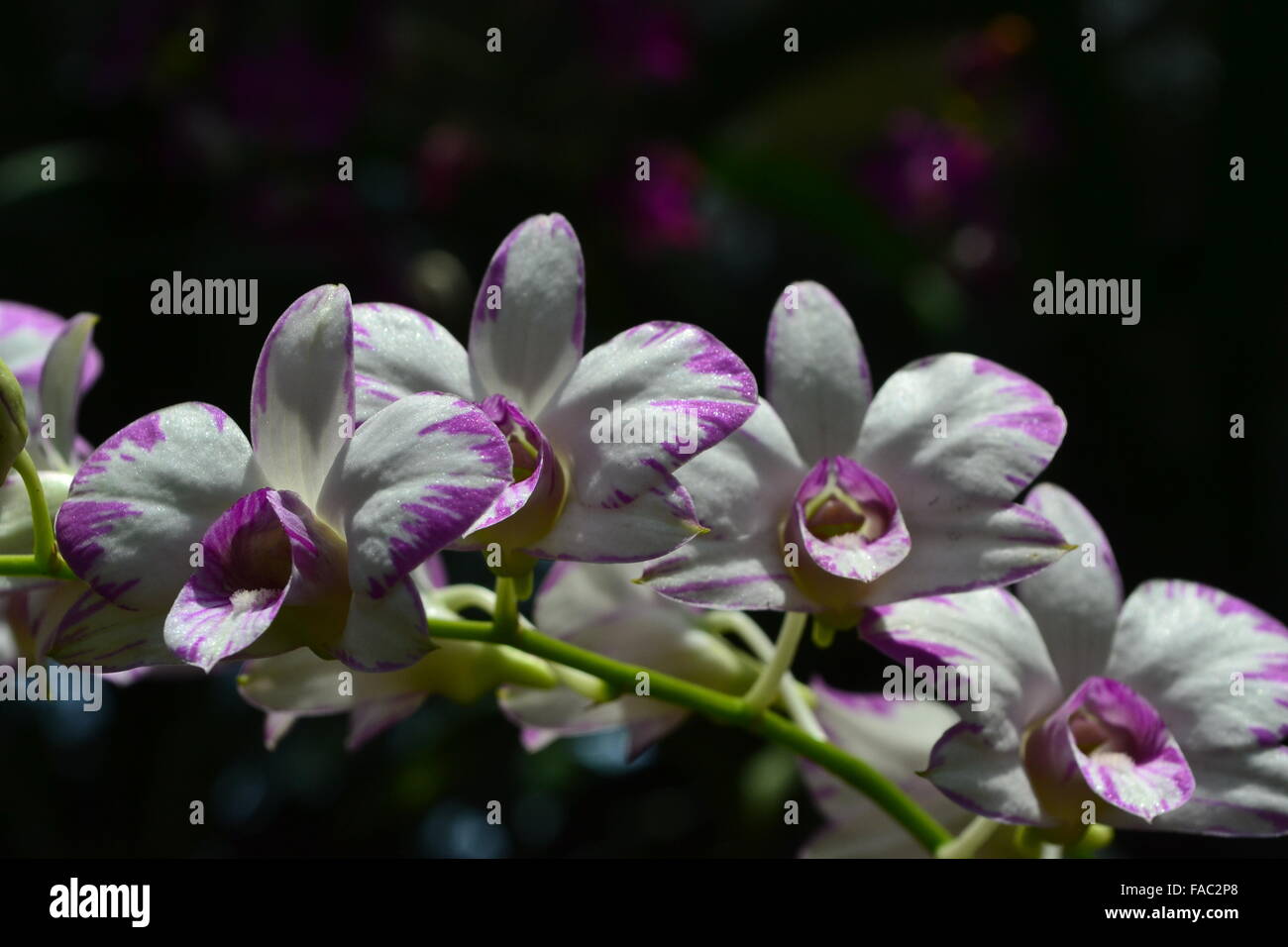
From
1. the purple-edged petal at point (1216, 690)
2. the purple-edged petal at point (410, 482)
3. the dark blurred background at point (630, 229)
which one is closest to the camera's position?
the purple-edged petal at point (410, 482)

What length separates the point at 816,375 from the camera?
1.88ft

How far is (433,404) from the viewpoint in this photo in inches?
18.3

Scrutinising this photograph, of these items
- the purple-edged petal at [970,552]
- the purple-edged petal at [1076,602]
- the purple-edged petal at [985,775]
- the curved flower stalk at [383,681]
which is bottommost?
the purple-edged petal at [985,775]

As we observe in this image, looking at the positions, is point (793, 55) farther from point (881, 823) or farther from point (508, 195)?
point (881, 823)

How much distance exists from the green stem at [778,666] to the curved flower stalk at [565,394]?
0.12 m

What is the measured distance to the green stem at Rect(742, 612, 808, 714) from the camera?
1.90ft

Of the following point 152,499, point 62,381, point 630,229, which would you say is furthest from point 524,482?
point 630,229

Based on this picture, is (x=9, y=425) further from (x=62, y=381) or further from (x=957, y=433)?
(x=957, y=433)

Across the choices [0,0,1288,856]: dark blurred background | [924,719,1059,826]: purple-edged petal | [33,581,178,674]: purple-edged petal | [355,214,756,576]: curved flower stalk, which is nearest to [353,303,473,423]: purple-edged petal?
[355,214,756,576]: curved flower stalk

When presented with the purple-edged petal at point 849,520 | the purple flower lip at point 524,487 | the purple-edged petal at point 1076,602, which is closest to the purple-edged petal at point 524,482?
the purple flower lip at point 524,487

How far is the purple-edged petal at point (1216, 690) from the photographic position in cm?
55

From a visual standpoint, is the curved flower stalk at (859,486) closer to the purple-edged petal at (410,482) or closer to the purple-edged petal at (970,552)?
the purple-edged petal at (970,552)
